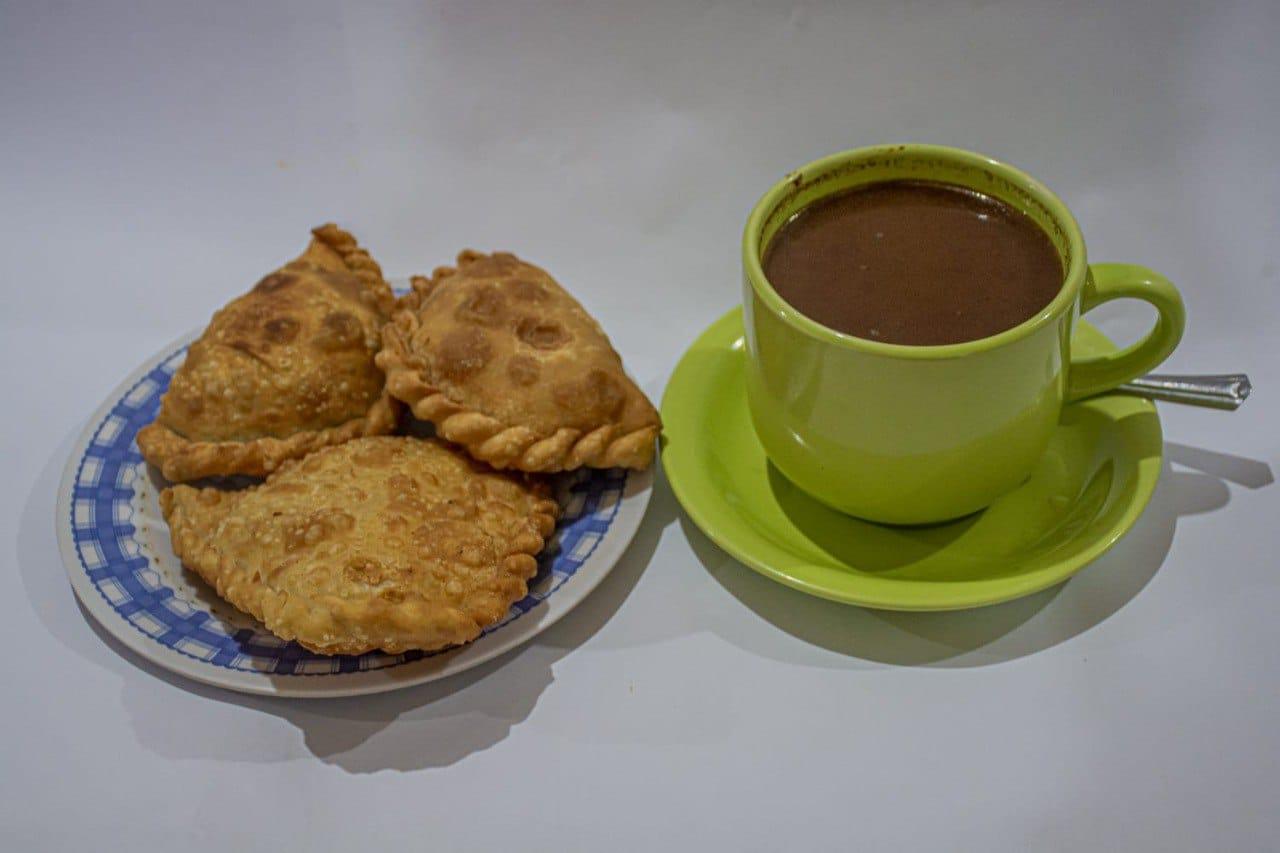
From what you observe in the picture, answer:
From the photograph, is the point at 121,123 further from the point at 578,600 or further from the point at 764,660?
the point at 764,660

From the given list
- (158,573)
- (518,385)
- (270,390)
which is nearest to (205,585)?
(158,573)

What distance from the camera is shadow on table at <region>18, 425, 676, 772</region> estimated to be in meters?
1.57

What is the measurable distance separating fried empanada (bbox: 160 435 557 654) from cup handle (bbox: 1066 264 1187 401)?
0.82m

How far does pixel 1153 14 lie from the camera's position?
238 cm

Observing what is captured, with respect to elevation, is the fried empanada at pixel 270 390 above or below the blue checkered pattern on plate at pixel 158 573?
above

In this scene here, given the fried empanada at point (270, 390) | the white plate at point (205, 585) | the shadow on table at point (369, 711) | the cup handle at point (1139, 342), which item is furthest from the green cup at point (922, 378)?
the fried empanada at point (270, 390)

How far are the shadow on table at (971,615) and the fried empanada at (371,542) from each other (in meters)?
0.35

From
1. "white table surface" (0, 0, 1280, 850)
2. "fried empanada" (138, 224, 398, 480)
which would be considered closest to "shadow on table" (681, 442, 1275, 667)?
"white table surface" (0, 0, 1280, 850)

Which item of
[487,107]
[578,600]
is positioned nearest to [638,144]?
[487,107]

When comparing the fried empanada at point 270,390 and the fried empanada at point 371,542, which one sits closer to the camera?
the fried empanada at point 371,542

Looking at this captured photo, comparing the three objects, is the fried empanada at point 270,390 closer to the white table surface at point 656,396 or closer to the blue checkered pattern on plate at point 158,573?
the blue checkered pattern on plate at point 158,573

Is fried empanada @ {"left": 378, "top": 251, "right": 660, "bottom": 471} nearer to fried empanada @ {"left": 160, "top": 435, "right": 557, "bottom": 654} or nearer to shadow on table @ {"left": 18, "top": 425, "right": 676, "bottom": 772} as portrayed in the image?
fried empanada @ {"left": 160, "top": 435, "right": 557, "bottom": 654}

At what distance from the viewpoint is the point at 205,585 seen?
170cm

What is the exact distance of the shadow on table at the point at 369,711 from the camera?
5.14ft
